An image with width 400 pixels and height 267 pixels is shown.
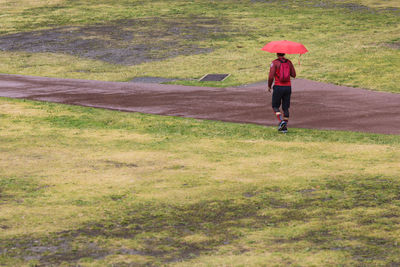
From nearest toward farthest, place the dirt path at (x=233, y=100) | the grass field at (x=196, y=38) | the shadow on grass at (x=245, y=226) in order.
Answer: the shadow on grass at (x=245, y=226) < the dirt path at (x=233, y=100) < the grass field at (x=196, y=38)

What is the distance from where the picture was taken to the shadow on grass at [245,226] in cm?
615

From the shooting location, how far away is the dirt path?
14.5 metres

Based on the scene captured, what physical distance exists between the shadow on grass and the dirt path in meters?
5.63

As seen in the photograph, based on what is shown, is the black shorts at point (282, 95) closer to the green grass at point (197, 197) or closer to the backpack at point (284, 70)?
the backpack at point (284, 70)

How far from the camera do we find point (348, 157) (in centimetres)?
1053

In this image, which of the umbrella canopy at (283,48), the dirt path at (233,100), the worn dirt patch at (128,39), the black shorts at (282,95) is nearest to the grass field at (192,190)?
the black shorts at (282,95)

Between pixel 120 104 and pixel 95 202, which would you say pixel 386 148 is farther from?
pixel 120 104

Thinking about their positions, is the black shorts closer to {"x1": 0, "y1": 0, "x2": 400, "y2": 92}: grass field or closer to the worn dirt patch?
{"x1": 0, "y1": 0, "x2": 400, "y2": 92}: grass field

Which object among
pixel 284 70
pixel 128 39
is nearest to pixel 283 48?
pixel 284 70

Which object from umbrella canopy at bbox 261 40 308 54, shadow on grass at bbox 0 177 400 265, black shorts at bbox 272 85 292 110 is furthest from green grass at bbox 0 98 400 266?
umbrella canopy at bbox 261 40 308 54

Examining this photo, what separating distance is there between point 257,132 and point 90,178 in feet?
15.5

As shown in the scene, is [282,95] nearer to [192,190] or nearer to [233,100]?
[233,100]

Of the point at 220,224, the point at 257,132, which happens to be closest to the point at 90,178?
the point at 220,224

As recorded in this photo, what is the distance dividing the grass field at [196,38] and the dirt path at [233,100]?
66.9 inches
